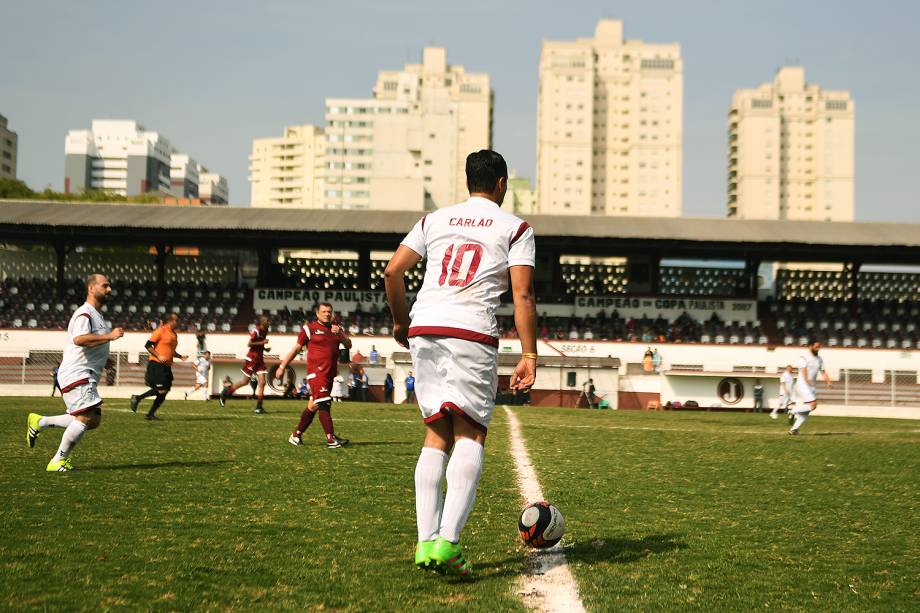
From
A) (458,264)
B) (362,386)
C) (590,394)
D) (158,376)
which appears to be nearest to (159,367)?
(158,376)

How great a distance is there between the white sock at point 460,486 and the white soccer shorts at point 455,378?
0.15m

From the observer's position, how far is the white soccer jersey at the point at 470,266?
463cm

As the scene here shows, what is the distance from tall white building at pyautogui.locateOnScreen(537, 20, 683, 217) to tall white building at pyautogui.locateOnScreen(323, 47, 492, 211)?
13.1 metres

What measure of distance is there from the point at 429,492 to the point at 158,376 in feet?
42.8

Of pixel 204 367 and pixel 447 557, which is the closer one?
pixel 447 557

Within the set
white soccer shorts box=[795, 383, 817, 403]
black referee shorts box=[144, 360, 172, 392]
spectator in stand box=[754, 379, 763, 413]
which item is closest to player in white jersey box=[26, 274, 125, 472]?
black referee shorts box=[144, 360, 172, 392]

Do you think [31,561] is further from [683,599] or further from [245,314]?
[245,314]

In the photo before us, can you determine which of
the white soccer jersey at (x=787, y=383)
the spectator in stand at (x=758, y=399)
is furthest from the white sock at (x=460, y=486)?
the spectator in stand at (x=758, y=399)

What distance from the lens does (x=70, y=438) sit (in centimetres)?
840

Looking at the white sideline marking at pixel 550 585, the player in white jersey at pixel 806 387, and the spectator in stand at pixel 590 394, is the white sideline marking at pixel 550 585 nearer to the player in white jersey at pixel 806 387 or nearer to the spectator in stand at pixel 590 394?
the player in white jersey at pixel 806 387

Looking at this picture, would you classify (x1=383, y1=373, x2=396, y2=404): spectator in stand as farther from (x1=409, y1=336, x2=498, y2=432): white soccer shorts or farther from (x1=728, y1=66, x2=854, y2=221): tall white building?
(x1=728, y1=66, x2=854, y2=221): tall white building

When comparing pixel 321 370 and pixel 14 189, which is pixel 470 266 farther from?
pixel 14 189

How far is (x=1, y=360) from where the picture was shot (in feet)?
103

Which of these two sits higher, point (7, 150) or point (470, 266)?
point (7, 150)
